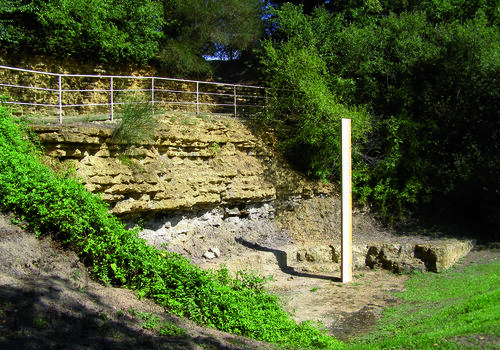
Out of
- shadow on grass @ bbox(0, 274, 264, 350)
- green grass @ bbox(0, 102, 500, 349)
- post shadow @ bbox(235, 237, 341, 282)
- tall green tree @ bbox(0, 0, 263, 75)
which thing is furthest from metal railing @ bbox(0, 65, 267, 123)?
shadow on grass @ bbox(0, 274, 264, 350)

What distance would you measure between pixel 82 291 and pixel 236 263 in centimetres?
536

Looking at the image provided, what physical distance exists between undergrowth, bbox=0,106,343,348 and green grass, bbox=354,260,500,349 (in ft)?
4.26

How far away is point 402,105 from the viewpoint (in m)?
15.5

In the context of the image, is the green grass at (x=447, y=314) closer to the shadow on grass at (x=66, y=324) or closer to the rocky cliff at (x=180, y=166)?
the shadow on grass at (x=66, y=324)

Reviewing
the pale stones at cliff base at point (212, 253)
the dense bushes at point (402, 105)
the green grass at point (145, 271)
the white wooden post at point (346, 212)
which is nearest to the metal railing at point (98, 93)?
the dense bushes at point (402, 105)

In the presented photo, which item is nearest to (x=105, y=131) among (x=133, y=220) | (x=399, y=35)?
(x=133, y=220)

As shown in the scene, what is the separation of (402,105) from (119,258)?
1235 cm

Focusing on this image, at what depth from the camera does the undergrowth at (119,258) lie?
624 cm

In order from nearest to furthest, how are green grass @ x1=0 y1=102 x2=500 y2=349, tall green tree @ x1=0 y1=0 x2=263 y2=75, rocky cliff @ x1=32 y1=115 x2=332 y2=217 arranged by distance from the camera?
green grass @ x1=0 y1=102 x2=500 y2=349, rocky cliff @ x1=32 y1=115 x2=332 y2=217, tall green tree @ x1=0 y1=0 x2=263 y2=75

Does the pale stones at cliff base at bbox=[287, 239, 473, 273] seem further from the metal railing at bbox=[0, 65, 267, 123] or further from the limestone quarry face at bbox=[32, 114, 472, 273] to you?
the metal railing at bbox=[0, 65, 267, 123]

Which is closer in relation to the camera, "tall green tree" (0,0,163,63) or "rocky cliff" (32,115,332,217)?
"rocky cliff" (32,115,332,217)

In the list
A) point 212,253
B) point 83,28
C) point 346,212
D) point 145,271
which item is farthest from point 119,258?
point 83,28

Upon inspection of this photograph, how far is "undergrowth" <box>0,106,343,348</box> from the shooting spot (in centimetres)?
624

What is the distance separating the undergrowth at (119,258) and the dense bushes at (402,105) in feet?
26.0
